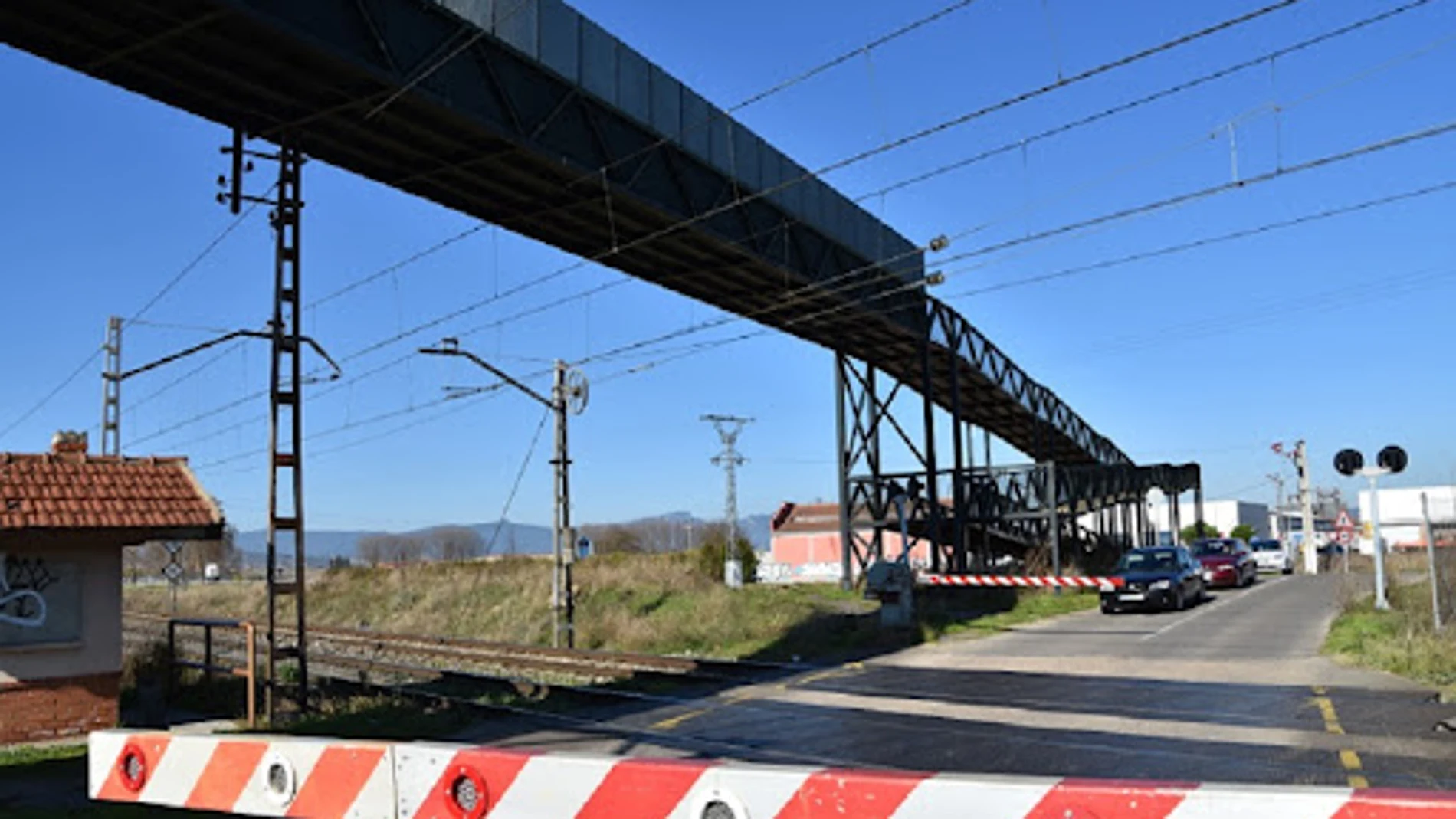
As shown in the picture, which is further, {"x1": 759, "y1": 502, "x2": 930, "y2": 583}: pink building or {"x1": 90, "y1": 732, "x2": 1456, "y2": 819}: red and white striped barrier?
{"x1": 759, "y1": 502, "x2": 930, "y2": 583}: pink building

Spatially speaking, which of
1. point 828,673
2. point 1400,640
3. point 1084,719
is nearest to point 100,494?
point 828,673

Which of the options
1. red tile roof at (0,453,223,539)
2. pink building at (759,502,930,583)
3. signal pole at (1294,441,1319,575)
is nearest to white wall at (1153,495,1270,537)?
pink building at (759,502,930,583)

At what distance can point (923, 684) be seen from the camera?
15.1m

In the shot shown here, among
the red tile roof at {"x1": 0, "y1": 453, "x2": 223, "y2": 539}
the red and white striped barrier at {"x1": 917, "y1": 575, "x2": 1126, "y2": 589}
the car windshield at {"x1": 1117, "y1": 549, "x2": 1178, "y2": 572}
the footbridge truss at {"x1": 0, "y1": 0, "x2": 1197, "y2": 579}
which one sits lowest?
the red and white striped barrier at {"x1": 917, "y1": 575, "x2": 1126, "y2": 589}

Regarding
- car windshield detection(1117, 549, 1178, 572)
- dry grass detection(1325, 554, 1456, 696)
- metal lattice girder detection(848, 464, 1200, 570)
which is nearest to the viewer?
dry grass detection(1325, 554, 1456, 696)

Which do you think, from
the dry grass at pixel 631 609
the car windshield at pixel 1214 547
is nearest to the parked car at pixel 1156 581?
the dry grass at pixel 631 609

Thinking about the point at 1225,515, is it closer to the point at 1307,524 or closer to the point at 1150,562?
the point at 1307,524

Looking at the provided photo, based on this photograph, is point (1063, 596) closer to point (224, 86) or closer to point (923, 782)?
point (224, 86)

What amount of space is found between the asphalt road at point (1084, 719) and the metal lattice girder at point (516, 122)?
813 centimetres

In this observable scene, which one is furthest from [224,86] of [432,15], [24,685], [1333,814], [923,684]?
[1333,814]

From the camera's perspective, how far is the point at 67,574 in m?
13.0

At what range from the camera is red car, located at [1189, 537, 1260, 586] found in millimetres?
34250

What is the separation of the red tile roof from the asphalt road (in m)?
4.94

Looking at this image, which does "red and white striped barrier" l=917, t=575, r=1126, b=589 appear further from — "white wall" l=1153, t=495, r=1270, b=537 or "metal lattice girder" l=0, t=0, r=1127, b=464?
"white wall" l=1153, t=495, r=1270, b=537
